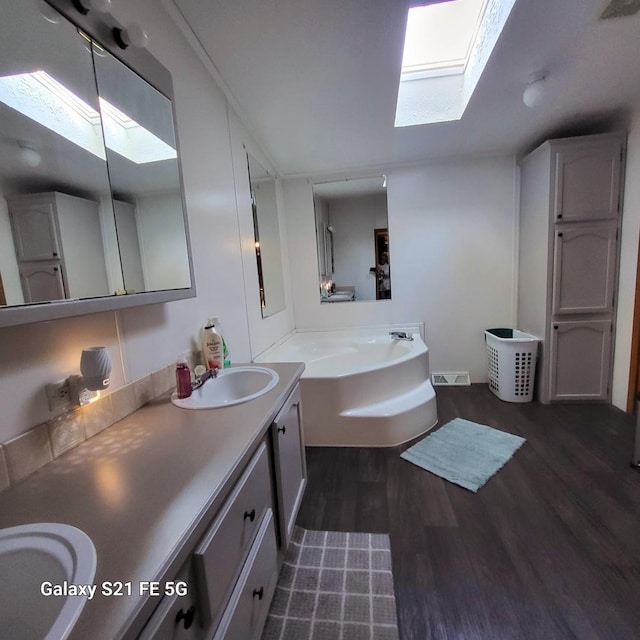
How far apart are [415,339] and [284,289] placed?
144cm

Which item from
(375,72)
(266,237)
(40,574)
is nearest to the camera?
(40,574)

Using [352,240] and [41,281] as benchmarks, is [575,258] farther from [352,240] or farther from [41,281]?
[41,281]

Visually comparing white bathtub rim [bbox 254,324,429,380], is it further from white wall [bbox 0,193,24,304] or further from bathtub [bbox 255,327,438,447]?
white wall [bbox 0,193,24,304]

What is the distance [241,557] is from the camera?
2.80 feet

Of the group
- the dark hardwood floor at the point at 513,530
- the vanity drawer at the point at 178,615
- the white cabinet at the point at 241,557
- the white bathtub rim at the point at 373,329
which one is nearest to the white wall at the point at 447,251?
the white bathtub rim at the point at 373,329

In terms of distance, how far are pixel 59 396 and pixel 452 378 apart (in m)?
3.31

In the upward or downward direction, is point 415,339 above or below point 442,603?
above

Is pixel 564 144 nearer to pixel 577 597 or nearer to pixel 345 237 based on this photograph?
pixel 345 237

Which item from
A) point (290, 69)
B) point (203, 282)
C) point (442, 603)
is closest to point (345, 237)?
point (290, 69)

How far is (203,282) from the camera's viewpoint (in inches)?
65.1

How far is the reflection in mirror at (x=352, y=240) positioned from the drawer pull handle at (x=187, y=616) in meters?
3.05

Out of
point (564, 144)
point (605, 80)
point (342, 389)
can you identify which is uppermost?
point (605, 80)

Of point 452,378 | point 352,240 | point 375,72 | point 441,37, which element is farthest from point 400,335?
point 441,37

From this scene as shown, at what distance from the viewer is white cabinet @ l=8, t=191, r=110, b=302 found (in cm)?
74
